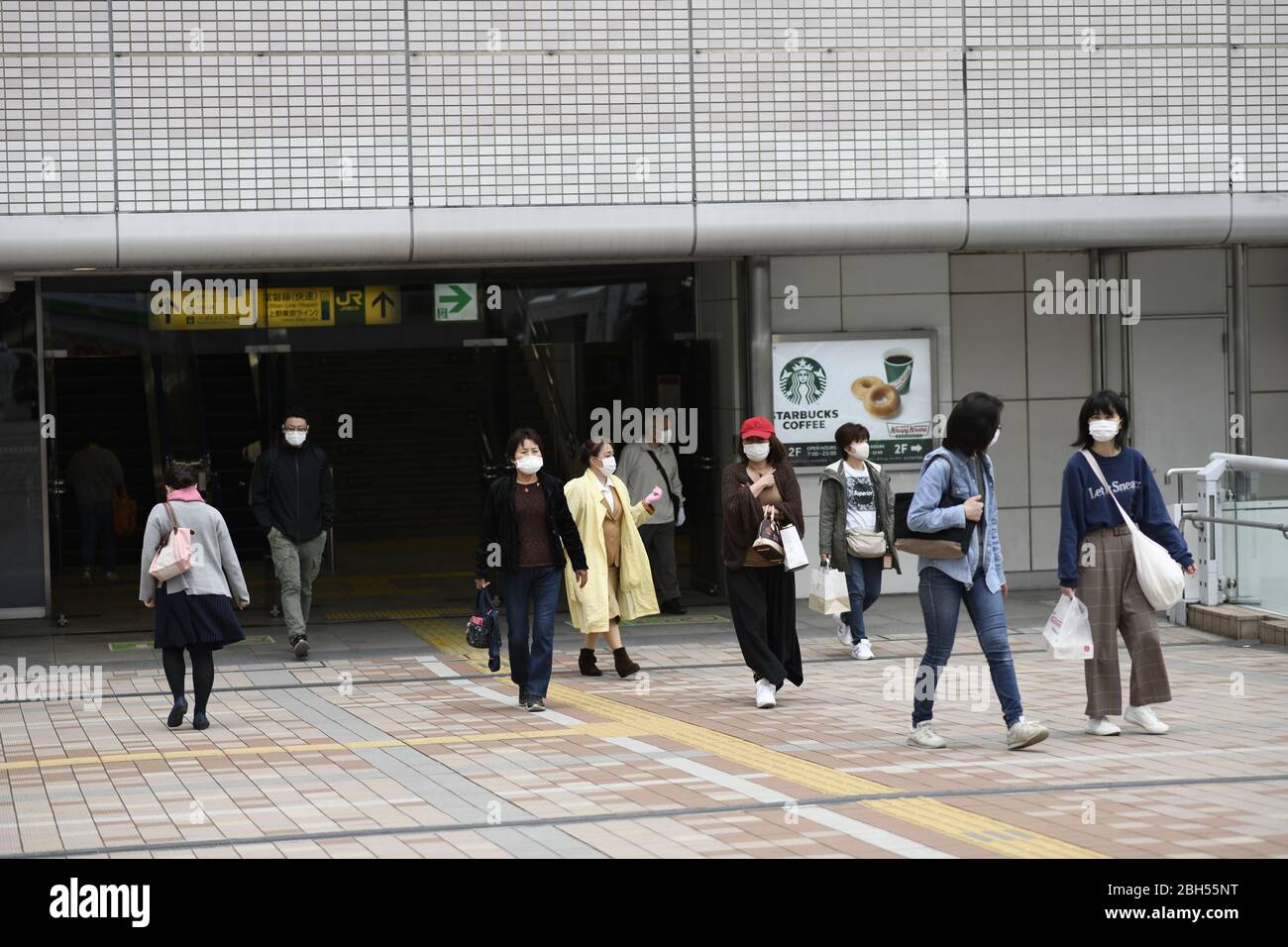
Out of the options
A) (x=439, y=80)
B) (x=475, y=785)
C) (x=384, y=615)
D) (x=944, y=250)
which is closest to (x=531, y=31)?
(x=439, y=80)

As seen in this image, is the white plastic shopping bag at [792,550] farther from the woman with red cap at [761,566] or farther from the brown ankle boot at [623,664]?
the brown ankle boot at [623,664]

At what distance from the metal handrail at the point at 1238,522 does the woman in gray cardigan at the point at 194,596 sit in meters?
7.28

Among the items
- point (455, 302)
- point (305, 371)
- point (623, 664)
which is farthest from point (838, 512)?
point (305, 371)

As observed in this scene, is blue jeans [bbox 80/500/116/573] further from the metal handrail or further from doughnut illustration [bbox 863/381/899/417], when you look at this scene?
the metal handrail

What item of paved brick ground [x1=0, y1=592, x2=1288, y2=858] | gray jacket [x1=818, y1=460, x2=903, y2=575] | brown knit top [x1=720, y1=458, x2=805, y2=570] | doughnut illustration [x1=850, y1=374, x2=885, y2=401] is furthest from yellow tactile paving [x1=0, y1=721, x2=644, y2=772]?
doughnut illustration [x1=850, y1=374, x2=885, y2=401]

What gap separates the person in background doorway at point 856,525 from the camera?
41.7 feet

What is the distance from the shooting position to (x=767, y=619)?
1078cm

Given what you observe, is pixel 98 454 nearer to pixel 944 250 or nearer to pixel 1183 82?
pixel 944 250

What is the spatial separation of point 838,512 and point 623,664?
1993 mm

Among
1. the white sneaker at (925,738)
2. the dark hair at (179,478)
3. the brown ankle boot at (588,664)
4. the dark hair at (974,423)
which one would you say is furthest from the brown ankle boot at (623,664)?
the dark hair at (974,423)

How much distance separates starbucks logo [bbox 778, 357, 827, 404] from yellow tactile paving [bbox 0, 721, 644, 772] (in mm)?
5921

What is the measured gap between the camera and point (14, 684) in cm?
1229

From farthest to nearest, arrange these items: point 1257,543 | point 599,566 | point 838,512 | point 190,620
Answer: point 1257,543 < point 838,512 < point 599,566 < point 190,620

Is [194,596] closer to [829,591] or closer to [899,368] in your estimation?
[829,591]
